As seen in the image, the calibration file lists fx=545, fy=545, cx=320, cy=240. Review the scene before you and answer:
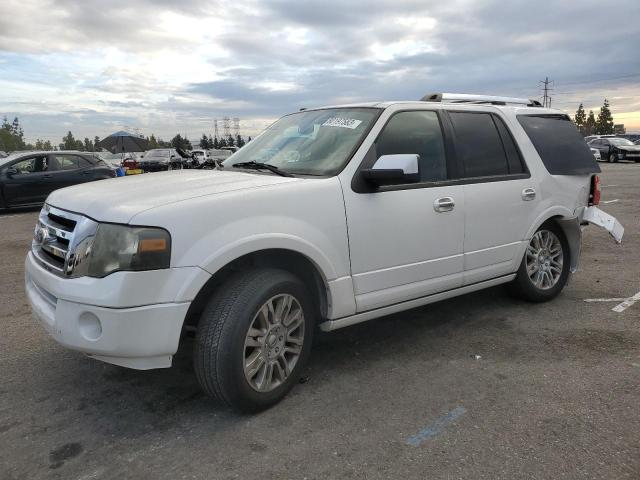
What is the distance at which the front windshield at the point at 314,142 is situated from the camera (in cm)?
364

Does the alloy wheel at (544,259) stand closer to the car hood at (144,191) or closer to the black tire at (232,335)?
the car hood at (144,191)

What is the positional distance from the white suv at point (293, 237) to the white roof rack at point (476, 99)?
0.02 metres

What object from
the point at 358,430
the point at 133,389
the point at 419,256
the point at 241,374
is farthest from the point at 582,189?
the point at 133,389

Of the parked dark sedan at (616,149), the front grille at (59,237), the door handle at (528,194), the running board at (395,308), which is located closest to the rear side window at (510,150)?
the door handle at (528,194)

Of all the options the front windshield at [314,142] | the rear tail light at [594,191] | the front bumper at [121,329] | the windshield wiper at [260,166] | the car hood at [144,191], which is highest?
the front windshield at [314,142]

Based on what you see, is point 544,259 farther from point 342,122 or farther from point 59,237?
point 59,237

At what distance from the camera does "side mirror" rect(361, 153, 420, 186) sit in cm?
335

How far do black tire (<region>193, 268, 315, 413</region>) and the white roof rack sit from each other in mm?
2238

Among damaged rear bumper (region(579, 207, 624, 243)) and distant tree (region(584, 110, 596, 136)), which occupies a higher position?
distant tree (region(584, 110, 596, 136))

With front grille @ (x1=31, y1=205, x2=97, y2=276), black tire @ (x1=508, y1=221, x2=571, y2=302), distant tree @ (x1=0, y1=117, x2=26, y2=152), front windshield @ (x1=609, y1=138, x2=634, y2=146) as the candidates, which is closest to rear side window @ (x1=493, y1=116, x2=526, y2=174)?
black tire @ (x1=508, y1=221, x2=571, y2=302)

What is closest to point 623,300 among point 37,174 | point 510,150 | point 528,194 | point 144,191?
point 528,194

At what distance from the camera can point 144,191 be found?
3.14 meters

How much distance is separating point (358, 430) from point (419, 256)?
1350mm

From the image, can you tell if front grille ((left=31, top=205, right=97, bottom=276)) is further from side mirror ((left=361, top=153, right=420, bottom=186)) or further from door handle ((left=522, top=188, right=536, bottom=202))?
door handle ((left=522, top=188, right=536, bottom=202))
